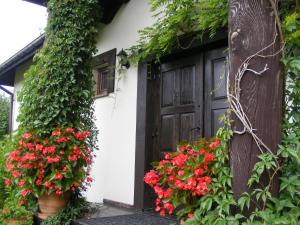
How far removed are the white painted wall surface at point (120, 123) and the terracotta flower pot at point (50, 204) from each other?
919 millimetres

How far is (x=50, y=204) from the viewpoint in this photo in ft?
12.8

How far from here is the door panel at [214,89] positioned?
145 inches

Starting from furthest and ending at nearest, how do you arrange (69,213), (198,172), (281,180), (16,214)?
(16,214) → (69,213) → (198,172) → (281,180)

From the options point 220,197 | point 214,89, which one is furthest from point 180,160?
point 214,89

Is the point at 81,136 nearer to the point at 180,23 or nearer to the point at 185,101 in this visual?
the point at 185,101

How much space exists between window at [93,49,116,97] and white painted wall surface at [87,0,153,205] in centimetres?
9

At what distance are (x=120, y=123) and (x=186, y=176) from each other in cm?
270

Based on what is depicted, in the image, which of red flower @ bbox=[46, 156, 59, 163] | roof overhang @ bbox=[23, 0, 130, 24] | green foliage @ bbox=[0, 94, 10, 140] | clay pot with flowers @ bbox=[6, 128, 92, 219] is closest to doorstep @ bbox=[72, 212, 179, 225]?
clay pot with flowers @ bbox=[6, 128, 92, 219]

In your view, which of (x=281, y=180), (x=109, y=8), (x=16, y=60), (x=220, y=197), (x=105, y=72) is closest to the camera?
(x=281, y=180)

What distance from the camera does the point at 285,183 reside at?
1.83 m

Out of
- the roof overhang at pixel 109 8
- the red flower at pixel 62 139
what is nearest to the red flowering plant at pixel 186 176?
the red flower at pixel 62 139

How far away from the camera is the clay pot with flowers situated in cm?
373

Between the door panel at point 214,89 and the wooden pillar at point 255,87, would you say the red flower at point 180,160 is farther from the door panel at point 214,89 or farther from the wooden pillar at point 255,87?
the door panel at point 214,89

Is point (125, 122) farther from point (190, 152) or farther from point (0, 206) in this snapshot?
point (190, 152)
